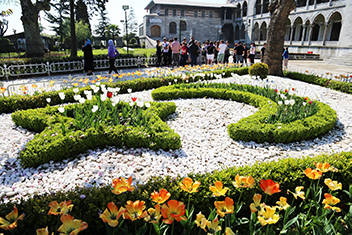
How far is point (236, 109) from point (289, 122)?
5.78 feet

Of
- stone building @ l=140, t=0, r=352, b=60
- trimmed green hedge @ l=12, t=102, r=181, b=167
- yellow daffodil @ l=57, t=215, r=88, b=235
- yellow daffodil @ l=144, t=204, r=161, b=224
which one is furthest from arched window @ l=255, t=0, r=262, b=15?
yellow daffodil @ l=57, t=215, r=88, b=235

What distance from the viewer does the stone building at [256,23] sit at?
82.5 ft

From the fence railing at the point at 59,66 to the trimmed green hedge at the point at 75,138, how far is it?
8.30m

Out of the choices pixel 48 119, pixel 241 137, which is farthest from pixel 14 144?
pixel 241 137

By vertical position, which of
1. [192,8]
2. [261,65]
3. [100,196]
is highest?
[192,8]

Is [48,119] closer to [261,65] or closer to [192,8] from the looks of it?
[261,65]

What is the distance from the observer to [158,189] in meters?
2.73

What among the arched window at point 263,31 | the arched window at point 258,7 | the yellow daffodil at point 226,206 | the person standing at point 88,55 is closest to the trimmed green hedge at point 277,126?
the yellow daffodil at point 226,206

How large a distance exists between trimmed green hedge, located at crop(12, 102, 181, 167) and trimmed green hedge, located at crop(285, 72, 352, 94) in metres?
8.69

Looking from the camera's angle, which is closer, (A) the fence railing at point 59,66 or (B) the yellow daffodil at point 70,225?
(B) the yellow daffodil at point 70,225

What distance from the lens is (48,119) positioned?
495 centimetres

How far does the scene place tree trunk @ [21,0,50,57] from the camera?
15209 millimetres

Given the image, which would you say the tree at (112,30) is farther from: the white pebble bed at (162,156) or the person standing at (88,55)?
the white pebble bed at (162,156)

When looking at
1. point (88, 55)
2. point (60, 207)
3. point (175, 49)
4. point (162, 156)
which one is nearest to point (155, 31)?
point (175, 49)
